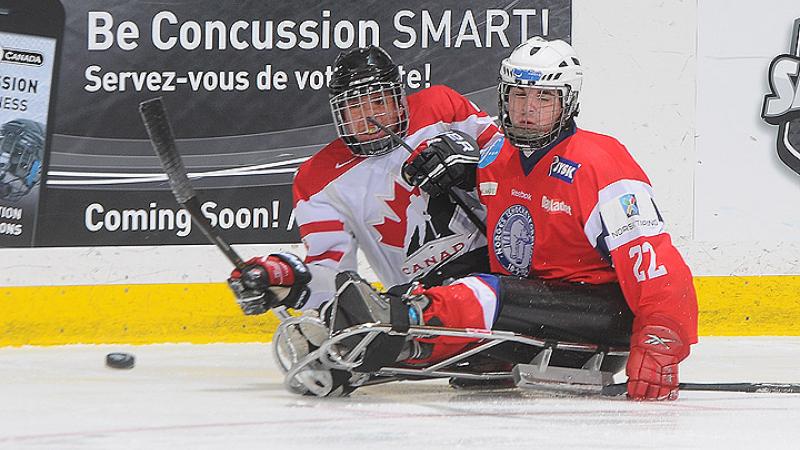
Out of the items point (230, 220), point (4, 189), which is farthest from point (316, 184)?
point (4, 189)

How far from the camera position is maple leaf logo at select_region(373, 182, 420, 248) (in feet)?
12.1

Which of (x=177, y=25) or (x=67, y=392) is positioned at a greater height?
(x=177, y=25)

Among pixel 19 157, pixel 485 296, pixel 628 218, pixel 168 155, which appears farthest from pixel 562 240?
pixel 19 157

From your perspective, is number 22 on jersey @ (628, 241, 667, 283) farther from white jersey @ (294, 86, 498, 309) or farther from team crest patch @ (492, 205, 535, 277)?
white jersey @ (294, 86, 498, 309)

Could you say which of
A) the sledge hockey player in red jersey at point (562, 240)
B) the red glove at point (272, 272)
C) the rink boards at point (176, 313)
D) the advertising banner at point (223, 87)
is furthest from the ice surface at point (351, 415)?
the advertising banner at point (223, 87)

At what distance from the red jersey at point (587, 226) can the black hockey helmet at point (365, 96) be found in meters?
0.31

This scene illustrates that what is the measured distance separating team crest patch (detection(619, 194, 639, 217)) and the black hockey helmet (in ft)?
2.26

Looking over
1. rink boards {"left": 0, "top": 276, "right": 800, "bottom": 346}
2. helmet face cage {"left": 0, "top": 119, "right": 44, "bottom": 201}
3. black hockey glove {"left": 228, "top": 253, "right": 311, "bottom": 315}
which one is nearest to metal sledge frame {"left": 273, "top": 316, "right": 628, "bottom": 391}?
black hockey glove {"left": 228, "top": 253, "right": 311, "bottom": 315}

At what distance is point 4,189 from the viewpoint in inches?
190

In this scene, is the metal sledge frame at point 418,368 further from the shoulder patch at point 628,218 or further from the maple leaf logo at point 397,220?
the maple leaf logo at point 397,220

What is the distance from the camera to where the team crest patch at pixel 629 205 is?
3174mm

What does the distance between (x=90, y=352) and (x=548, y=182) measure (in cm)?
196

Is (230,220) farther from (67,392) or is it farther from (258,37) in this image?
(67,392)

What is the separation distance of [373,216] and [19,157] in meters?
1.69
